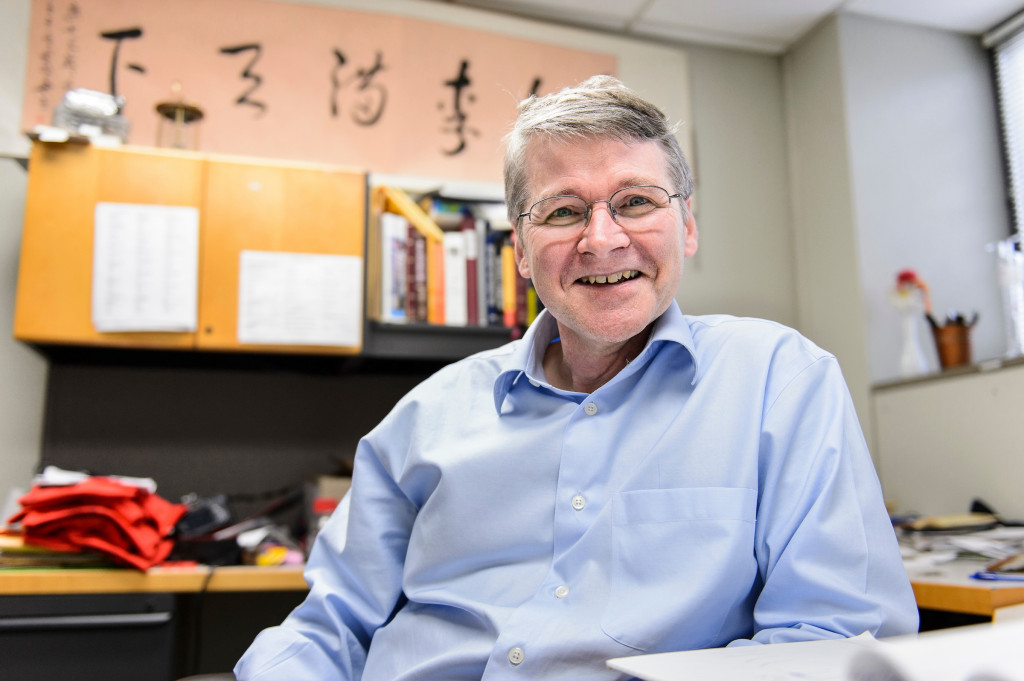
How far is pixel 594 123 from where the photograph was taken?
0.93m

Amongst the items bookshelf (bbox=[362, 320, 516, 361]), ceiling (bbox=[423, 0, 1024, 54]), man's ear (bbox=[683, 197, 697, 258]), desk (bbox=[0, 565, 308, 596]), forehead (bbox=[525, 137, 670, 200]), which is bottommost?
desk (bbox=[0, 565, 308, 596])

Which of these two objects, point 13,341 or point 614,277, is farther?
point 13,341

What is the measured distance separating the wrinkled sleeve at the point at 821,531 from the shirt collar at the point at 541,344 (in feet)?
0.46

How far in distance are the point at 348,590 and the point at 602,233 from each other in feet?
1.93

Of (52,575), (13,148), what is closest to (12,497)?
(52,575)

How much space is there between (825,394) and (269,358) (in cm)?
157

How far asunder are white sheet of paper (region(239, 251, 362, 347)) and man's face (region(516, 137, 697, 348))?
0.95 meters

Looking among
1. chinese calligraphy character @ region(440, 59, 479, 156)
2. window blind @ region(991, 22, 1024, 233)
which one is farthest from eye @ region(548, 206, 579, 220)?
window blind @ region(991, 22, 1024, 233)

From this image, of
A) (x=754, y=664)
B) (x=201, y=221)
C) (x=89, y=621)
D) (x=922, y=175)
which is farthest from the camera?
(x=922, y=175)

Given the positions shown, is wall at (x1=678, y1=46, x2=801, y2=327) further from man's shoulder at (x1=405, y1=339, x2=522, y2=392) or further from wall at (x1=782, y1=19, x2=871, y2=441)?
man's shoulder at (x1=405, y1=339, x2=522, y2=392)

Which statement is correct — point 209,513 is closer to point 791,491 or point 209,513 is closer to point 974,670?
point 791,491

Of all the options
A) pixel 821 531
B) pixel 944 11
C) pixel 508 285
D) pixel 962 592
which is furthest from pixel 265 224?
pixel 944 11

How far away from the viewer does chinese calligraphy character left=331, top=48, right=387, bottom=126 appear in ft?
7.36

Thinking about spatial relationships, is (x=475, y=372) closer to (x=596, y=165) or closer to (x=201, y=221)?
(x=596, y=165)
